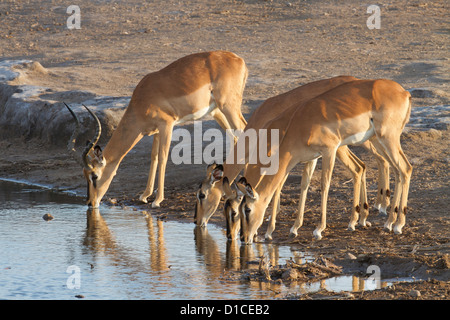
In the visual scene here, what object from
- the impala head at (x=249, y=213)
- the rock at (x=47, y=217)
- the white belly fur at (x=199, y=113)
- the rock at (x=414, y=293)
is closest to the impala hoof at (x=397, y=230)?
the impala head at (x=249, y=213)

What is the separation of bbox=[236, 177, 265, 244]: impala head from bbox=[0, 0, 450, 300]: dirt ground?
0.52m

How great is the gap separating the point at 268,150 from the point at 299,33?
14.3m

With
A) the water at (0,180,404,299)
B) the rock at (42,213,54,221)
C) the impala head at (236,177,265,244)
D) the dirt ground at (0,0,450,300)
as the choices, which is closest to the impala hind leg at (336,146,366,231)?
the dirt ground at (0,0,450,300)

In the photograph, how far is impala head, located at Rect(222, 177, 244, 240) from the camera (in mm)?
9883

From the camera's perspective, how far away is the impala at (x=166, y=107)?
12.3 meters

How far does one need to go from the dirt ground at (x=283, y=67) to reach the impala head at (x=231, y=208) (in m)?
0.66

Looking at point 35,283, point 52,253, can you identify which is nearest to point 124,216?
point 52,253

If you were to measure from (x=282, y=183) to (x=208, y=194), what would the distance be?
1.13 m

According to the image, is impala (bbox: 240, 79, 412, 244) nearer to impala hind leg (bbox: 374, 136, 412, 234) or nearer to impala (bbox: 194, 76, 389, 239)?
impala hind leg (bbox: 374, 136, 412, 234)

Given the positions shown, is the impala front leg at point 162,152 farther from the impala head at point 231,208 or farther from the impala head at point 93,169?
the impala head at point 231,208

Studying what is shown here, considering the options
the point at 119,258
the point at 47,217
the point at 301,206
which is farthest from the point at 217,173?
the point at 47,217

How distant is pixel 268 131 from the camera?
403 inches

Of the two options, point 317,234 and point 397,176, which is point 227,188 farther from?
point 397,176

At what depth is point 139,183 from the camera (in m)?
13.9
